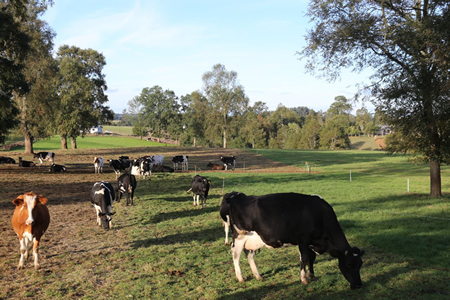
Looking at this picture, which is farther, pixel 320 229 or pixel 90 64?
pixel 90 64

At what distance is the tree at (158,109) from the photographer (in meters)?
102

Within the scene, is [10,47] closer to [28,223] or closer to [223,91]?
[28,223]

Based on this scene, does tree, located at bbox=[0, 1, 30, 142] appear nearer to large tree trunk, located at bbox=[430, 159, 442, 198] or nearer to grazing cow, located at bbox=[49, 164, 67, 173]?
grazing cow, located at bbox=[49, 164, 67, 173]

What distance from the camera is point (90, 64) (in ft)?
174

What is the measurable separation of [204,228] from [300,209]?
6074 mm

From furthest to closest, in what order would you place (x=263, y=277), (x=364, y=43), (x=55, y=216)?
1. (x=364, y=43)
2. (x=55, y=216)
3. (x=263, y=277)

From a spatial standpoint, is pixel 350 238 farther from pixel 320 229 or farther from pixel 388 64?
pixel 388 64

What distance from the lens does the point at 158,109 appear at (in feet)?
338

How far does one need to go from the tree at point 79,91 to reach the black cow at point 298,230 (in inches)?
1719

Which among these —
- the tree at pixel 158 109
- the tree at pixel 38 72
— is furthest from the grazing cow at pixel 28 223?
the tree at pixel 158 109

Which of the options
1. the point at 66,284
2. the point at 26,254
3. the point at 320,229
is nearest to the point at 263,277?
the point at 320,229

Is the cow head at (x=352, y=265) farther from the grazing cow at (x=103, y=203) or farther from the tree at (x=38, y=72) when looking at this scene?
the tree at (x=38, y=72)

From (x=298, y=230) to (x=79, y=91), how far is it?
4701 centimetres

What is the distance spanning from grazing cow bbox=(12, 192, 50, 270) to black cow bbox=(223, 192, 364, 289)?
5324 mm
